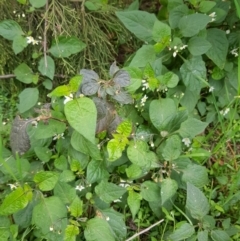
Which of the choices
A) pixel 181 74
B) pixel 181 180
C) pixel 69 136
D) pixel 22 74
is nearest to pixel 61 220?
pixel 69 136

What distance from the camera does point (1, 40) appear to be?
1642 millimetres

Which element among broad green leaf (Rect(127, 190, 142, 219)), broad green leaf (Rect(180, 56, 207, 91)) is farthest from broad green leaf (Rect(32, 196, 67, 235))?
broad green leaf (Rect(180, 56, 207, 91))

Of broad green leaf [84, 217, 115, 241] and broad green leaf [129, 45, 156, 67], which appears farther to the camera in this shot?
broad green leaf [129, 45, 156, 67]

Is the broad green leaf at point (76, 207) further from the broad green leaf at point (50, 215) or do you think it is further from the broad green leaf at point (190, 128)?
the broad green leaf at point (190, 128)

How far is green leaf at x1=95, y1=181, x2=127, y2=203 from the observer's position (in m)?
1.44

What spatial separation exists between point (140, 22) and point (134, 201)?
717 millimetres

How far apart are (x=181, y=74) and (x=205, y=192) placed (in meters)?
0.52

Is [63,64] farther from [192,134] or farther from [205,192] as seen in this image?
[205,192]

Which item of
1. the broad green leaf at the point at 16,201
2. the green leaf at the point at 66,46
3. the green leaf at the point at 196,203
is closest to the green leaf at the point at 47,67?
the green leaf at the point at 66,46

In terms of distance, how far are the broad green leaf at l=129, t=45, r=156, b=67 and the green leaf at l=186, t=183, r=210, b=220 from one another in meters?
0.52

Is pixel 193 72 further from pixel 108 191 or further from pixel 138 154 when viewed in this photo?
pixel 108 191

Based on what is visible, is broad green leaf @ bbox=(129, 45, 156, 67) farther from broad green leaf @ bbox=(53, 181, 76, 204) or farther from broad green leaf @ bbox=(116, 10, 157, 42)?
broad green leaf @ bbox=(53, 181, 76, 204)

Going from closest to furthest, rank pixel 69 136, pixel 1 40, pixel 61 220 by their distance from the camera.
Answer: pixel 61 220 → pixel 69 136 → pixel 1 40

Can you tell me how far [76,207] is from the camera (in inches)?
55.2
